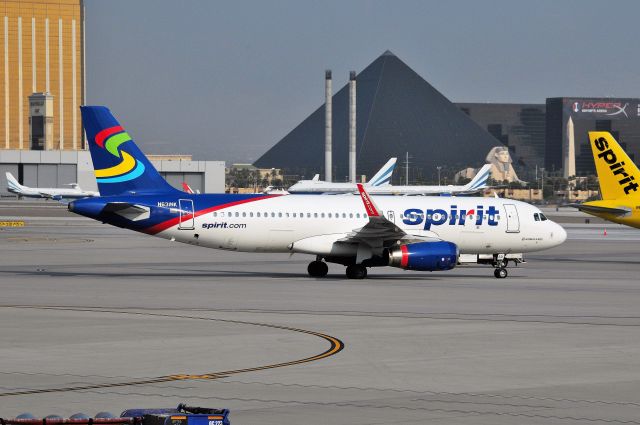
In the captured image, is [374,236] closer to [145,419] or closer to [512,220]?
[512,220]

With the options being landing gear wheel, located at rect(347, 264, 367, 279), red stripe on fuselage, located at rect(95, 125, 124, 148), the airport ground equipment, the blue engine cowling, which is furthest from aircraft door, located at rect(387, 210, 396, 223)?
the airport ground equipment

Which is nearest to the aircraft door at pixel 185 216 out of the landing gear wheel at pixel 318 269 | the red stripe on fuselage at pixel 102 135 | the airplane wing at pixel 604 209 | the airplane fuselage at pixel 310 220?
the airplane fuselage at pixel 310 220

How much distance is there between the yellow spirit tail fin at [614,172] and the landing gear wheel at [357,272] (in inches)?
648

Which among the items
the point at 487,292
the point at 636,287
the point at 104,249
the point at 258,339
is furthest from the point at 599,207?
the point at 258,339

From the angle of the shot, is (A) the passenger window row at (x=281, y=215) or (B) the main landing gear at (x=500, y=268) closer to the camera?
(A) the passenger window row at (x=281, y=215)

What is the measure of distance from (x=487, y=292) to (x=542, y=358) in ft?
52.1

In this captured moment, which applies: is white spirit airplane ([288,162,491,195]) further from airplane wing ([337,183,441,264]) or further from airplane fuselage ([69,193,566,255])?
airplane wing ([337,183,441,264])

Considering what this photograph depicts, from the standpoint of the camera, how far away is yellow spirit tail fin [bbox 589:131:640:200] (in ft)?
182

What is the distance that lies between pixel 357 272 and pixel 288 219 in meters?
3.29

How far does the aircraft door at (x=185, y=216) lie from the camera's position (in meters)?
43.0

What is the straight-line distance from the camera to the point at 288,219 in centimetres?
4472

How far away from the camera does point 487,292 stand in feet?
126

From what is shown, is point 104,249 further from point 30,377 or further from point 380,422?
point 380,422

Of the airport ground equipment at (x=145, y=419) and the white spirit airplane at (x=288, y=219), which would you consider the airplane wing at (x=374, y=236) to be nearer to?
the white spirit airplane at (x=288, y=219)
